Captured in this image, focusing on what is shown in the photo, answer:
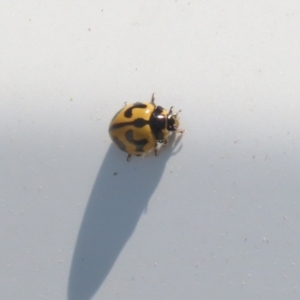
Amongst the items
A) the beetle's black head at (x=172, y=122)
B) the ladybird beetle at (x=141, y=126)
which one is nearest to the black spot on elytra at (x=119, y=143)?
the ladybird beetle at (x=141, y=126)

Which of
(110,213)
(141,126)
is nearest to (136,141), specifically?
(141,126)

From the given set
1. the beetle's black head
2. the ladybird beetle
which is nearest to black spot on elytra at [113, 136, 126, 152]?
the ladybird beetle

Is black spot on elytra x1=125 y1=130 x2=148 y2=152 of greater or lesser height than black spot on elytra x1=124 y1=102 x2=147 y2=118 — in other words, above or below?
below

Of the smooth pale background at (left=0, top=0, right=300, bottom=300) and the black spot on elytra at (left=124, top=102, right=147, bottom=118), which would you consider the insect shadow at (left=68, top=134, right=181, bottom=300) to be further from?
A: the black spot on elytra at (left=124, top=102, right=147, bottom=118)

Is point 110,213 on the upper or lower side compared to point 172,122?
lower

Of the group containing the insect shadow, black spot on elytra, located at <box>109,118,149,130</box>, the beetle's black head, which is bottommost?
the insect shadow

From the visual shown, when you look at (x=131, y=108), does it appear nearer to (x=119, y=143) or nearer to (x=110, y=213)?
(x=119, y=143)

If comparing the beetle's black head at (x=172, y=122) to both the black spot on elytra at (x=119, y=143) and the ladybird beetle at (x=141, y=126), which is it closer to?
the ladybird beetle at (x=141, y=126)

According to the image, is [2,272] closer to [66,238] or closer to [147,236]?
[66,238]
